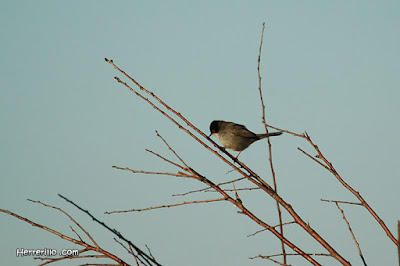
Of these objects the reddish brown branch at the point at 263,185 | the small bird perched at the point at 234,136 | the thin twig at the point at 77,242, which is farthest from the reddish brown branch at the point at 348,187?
the small bird perched at the point at 234,136

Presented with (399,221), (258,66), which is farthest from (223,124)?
(399,221)

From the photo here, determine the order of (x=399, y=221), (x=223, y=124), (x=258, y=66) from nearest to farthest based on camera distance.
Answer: (x=399, y=221) → (x=258, y=66) → (x=223, y=124)

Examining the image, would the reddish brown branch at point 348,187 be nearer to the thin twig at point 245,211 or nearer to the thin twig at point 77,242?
the thin twig at point 245,211

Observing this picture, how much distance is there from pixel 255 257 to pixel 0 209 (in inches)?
55.5

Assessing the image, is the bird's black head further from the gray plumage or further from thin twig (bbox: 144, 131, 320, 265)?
thin twig (bbox: 144, 131, 320, 265)

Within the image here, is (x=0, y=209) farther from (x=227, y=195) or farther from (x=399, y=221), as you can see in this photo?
(x=399, y=221)

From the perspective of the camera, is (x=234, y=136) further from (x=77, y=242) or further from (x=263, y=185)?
(x=77, y=242)

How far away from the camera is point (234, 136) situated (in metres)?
8.87

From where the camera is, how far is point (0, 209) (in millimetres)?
2516

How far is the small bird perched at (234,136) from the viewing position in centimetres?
883

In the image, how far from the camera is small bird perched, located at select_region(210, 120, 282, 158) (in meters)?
8.83

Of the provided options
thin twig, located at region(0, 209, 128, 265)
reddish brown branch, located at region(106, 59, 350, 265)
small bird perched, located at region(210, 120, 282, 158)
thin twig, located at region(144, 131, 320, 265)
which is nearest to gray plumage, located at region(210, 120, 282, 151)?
small bird perched, located at region(210, 120, 282, 158)

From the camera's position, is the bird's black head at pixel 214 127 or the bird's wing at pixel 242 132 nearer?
the bird's wing at pixel 242 132

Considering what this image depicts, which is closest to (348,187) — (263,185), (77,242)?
(263,185)
